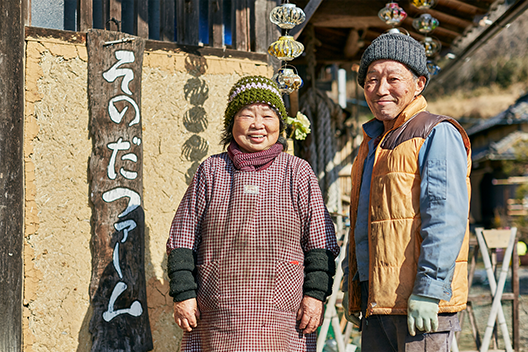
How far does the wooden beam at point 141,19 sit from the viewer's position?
4117mm

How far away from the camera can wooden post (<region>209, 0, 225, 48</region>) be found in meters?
4.39

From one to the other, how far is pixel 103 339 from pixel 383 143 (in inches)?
101

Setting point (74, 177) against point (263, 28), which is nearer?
point (74, 177)

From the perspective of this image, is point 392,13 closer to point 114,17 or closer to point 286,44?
point 286,44

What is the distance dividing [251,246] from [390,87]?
109 cm

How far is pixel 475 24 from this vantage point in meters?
6.33

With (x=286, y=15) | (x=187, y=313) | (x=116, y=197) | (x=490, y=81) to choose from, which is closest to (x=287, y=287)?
(x=187, y=313)

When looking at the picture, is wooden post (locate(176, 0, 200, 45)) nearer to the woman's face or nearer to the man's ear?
the woman's face

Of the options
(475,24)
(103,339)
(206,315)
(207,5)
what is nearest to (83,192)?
(103,339)

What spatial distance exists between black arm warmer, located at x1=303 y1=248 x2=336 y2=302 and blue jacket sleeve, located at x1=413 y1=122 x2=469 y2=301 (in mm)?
553

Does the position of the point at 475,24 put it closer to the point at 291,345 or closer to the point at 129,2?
the point at 129,2

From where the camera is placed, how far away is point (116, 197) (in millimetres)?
3820

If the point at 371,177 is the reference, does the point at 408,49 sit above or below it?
above

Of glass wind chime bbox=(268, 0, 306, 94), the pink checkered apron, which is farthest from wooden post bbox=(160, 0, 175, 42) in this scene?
the pink checkered apron
